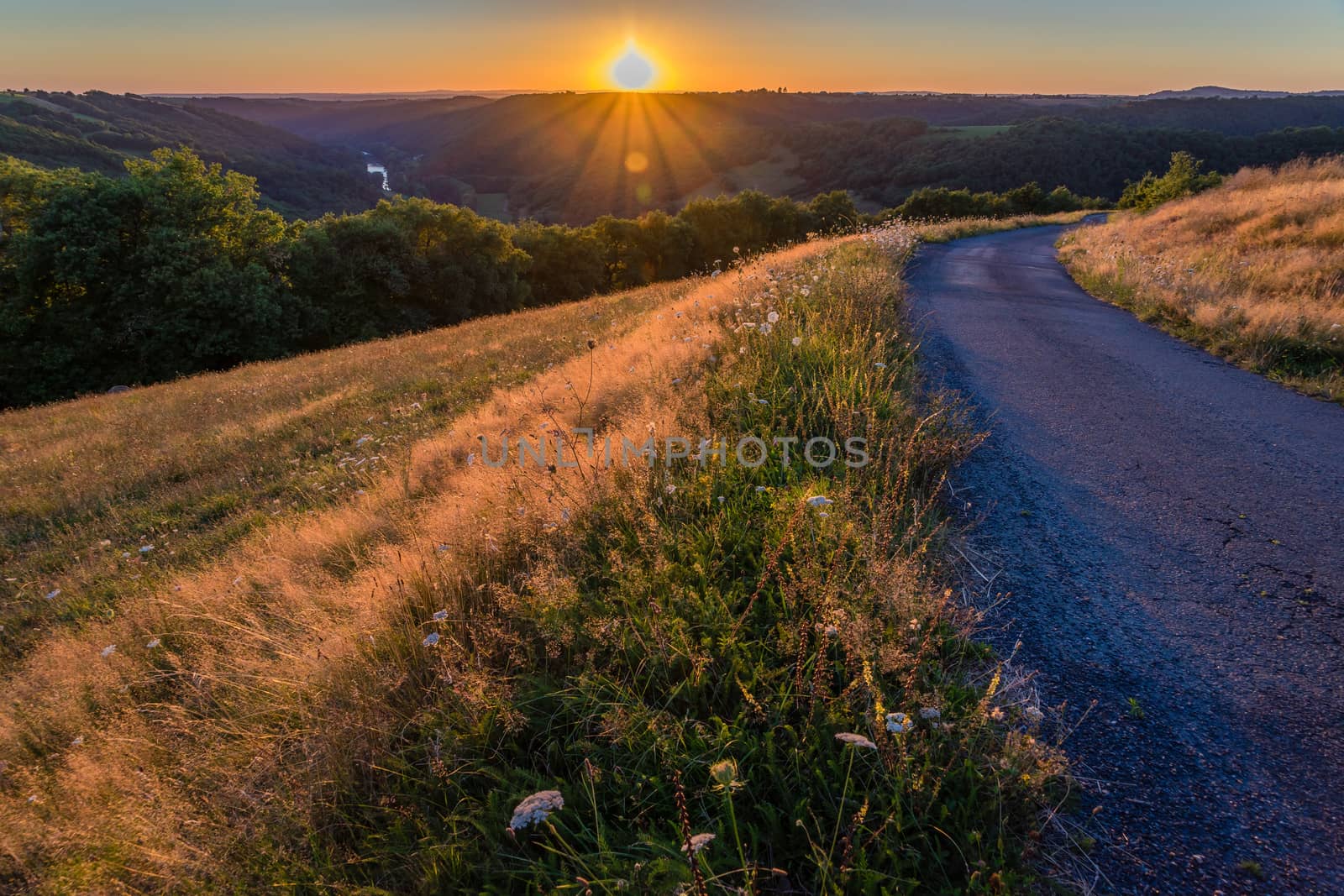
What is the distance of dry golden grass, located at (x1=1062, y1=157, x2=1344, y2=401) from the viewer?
6680mm

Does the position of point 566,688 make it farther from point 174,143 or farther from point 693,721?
point 174,143

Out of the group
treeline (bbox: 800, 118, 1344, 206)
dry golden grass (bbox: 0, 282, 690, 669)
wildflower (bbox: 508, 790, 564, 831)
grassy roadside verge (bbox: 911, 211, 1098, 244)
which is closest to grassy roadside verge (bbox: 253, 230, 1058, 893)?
wildflower (bbox: 508, 790, 564, 831)

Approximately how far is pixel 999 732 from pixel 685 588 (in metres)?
1.37

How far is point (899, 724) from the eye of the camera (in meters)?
1.83

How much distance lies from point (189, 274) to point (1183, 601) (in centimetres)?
3005

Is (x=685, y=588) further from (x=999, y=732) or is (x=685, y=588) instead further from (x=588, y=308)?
(x=588, y=308)

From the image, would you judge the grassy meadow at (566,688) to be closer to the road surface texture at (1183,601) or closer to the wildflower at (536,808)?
the wildflower at (536,808)

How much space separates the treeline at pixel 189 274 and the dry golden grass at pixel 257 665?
48.3 ft

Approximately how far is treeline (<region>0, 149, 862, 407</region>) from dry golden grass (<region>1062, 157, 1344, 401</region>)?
24.7 ft

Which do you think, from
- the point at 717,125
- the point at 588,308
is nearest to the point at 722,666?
the point at 588,308

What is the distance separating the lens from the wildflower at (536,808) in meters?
1.68

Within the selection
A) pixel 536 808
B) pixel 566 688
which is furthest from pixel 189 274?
pixel 536 808

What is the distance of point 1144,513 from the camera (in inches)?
145
